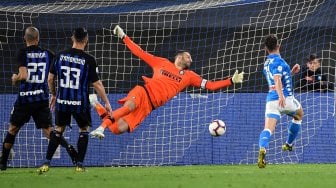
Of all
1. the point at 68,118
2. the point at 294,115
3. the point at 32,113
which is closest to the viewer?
the point at 68,118

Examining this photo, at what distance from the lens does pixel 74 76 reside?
11.5 metres

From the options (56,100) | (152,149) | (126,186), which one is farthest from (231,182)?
(152,149)

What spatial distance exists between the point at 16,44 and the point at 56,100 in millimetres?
7143

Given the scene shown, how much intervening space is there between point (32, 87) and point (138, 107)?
2.76 m

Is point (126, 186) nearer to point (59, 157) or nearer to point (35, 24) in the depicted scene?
point (59, 157)

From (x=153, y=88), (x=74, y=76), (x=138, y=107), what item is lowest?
(x=138, y=107)

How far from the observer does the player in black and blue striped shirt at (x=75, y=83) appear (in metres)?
11.4

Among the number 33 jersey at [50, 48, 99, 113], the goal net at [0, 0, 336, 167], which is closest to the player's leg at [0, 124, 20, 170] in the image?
the number 33 jersey at [50, 48, 99, 113]

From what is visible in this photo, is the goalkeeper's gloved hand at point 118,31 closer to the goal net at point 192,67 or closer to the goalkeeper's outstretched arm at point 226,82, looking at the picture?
the goal net at point 192,67

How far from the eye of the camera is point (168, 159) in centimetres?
1627

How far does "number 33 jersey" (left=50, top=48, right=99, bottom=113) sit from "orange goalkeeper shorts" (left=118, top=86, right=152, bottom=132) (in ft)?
9.48

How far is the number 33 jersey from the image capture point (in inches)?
451

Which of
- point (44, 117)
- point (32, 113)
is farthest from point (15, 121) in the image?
point (44, 117)

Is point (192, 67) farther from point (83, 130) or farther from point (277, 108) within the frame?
point (83, 130)
